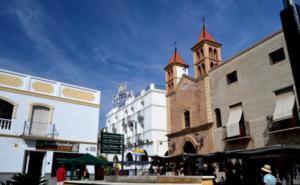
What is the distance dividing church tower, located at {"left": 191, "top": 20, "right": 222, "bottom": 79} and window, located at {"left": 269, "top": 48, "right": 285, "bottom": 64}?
20.0 feet

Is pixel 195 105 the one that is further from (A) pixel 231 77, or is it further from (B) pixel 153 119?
(B) pixel 153 119

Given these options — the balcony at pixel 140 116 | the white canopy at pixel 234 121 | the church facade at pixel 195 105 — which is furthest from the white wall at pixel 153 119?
the white canopy at pixel 234 121

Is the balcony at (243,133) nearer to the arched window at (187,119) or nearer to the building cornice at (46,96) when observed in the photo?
the arched window at (187,119)

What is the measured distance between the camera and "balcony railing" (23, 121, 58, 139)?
57.4 ft

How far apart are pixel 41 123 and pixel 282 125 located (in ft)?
52.6

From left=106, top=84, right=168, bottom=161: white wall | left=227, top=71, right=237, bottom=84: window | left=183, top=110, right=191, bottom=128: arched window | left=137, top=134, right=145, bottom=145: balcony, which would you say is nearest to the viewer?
left=227, top=71, right=237, bottom=84: window

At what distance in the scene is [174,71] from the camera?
1030 inches

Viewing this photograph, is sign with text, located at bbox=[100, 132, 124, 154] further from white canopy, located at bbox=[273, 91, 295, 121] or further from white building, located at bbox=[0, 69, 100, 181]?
white canopy, located at bbox=[273, 91, 295, 121]

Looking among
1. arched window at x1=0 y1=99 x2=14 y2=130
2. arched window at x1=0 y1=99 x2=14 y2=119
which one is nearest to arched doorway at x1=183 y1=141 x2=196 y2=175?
arched window at x1=0 y1=99 x2=14 y2=130

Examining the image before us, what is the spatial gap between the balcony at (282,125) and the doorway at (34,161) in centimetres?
1553

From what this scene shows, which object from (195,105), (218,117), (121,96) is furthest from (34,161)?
(121,96)

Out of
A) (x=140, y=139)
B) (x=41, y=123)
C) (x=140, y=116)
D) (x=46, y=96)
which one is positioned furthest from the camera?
(x=140, y=116)

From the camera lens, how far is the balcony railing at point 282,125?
44.5 ft

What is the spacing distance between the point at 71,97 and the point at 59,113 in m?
1.73
